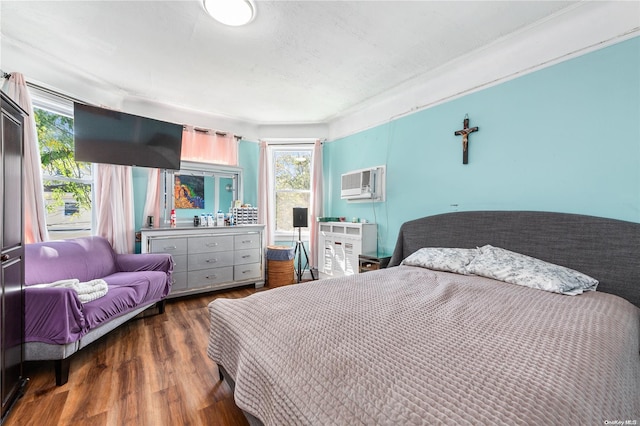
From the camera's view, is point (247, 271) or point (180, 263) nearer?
point (180, 263)

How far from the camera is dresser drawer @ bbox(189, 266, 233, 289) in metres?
3.34

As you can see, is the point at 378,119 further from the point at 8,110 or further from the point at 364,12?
the point at 8,110

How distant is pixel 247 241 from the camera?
3797 millimetres

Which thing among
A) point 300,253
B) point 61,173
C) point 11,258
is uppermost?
point 61,173

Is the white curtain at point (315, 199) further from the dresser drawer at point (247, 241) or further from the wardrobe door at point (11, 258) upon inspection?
the wardrobe door at point (11, 258)

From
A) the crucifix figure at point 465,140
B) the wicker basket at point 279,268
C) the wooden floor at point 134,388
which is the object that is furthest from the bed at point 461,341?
the wicker basket at point 279,268

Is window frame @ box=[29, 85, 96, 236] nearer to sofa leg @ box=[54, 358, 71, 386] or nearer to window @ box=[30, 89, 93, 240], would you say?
window @ box=[30, 89, 93, 240]

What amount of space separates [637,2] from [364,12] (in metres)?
1.77

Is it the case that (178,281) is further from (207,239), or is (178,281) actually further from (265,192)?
(265,192)

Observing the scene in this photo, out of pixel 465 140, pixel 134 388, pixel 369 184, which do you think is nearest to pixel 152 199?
pixel 134 388

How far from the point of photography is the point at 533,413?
633 mm

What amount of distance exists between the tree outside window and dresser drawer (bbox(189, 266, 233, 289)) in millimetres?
1282

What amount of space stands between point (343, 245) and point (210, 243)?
5.94ft

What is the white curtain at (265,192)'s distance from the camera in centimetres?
429
